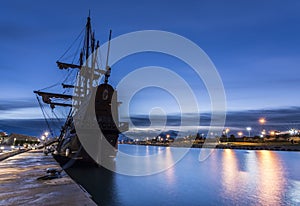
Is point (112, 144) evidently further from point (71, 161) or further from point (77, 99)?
point (77, 99)

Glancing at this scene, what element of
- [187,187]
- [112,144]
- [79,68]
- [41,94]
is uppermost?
[79,68]

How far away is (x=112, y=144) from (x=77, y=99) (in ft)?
72.6

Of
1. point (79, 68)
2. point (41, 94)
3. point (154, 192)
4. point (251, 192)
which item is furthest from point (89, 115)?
point (79, 68)

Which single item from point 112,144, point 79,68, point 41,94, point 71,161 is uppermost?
point 79,68

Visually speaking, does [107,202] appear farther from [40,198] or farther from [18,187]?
[40,198]

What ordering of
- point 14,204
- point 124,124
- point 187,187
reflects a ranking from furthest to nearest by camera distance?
point 124,124, point 187,187, point 14,204

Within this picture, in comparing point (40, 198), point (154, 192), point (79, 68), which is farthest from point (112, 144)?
point (79, 68)

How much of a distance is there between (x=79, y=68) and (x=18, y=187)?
40.5m

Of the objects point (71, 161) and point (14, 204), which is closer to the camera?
point (14, 204)

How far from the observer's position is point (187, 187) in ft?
72.6

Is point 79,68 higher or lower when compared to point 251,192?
higher

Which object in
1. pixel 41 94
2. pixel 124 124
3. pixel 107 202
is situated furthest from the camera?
pixel 41 94

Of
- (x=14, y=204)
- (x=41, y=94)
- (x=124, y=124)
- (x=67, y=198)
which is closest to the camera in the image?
(x=14, y=204)

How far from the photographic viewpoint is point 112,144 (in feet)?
92.2
